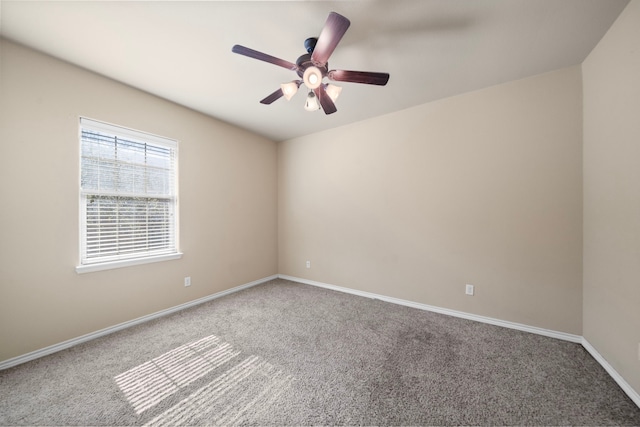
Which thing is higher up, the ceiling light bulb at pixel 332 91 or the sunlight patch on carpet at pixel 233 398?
the ceiling light bulb at pixel 332 91

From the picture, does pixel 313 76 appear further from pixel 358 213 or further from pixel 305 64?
pixel 358 213

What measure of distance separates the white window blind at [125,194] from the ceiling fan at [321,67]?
1737 millimetres

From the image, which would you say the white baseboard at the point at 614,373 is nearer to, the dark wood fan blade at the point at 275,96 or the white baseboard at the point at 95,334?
the dark wood fan blade at the point at 275,96

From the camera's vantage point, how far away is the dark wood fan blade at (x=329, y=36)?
128cm

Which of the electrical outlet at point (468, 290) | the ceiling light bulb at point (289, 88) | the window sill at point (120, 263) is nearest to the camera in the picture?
the ceiling light bulb at point (289, 88)

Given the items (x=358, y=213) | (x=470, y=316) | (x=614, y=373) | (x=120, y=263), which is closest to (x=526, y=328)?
(x=470, y=316)

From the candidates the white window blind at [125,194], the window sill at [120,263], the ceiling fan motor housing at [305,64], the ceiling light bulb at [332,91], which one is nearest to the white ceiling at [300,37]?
the ceiling fan motor housing at [305,64]

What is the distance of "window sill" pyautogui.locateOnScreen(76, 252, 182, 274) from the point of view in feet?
7.11

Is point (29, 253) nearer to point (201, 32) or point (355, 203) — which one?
point (201, 32)

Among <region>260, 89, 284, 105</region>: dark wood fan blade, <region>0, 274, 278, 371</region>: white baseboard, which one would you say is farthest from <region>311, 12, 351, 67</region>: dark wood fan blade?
<region>0, 274, 278, 371</region>: white baseboard

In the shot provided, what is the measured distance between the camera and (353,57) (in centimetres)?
204

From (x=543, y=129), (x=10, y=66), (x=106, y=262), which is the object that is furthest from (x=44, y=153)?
(x=543, y=129)

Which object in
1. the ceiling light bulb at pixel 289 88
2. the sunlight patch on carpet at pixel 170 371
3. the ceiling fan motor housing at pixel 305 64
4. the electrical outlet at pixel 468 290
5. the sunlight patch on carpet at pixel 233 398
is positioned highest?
the ceiling fan motor housing at pixel 305 64

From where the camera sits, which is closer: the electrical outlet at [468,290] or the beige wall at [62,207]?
the beige wall at [62,207]
